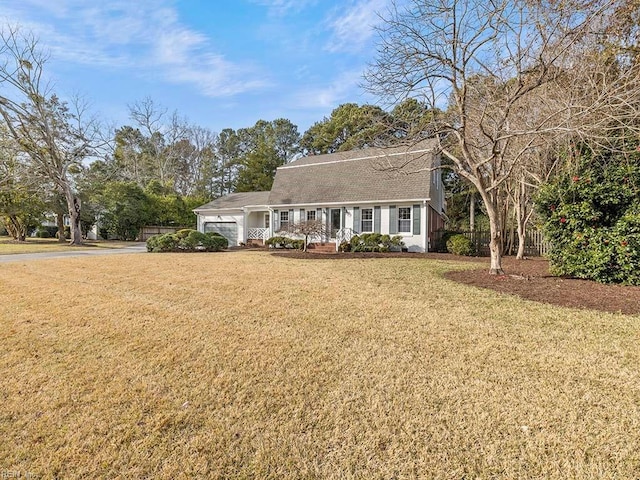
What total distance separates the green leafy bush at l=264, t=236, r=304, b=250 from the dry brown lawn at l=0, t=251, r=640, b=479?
507 inches

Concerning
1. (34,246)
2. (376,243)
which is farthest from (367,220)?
(34,246)

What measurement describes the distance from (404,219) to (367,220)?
199 centimetres

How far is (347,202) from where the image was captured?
58.2 feet

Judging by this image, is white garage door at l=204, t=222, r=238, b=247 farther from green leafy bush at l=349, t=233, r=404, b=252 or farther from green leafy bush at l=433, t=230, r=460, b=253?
green leafy bush at l=433, t=230, r=460, b=253

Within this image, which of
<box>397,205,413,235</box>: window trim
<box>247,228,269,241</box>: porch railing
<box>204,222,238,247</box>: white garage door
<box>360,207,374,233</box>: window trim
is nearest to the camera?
<box>397,205,413,235</box>: window trim

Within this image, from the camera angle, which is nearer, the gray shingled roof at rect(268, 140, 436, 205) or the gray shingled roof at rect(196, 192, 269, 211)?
the gray shingled roof at rect(268, 140, 436, 205)

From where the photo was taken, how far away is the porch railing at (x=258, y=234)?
850 inches

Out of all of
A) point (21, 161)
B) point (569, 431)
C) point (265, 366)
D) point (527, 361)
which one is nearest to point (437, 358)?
point (527, 361)

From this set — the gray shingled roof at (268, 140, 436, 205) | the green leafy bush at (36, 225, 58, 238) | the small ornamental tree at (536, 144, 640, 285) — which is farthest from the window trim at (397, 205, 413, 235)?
the green leafy bush at (36, 225, 58, 238)

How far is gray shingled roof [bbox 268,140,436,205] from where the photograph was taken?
1619 cm

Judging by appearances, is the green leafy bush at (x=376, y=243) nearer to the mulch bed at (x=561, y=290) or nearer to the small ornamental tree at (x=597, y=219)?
the mulch bed at (x=561, y=290)

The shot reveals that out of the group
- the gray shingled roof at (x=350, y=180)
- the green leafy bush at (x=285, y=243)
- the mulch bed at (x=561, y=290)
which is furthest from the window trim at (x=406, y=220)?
the mulch bed at (x=561, y=290)

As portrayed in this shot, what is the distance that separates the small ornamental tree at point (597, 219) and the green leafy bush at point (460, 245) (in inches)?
273

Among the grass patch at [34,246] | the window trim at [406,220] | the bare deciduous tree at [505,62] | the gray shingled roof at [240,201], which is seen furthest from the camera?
the gray shingled roof at [240,201]
